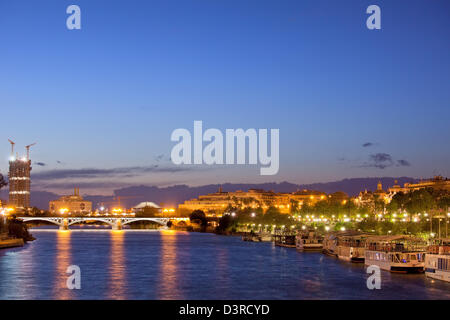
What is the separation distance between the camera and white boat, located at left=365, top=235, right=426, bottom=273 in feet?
133

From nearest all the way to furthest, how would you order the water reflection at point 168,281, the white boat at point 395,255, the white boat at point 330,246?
the water reflection at point 168,281 → the white boat at point 395,255 → the white boat at point 330,246

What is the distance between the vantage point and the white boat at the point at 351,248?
50.6 metres

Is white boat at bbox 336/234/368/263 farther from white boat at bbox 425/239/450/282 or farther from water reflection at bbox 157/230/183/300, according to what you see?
water reflection at bbox 157/230/183/300

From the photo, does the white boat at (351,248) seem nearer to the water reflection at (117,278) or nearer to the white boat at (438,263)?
the white boat at (438,263)

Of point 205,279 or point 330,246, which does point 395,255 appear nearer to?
point 205,279

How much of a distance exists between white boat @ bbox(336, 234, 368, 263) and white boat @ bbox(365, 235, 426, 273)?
43.2 inches

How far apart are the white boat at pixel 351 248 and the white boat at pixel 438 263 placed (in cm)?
1095

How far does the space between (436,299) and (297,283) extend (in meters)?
9.83

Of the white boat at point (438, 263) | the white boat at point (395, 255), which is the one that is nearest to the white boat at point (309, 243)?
the white boat at point (395, 255)

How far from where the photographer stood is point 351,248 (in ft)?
170
